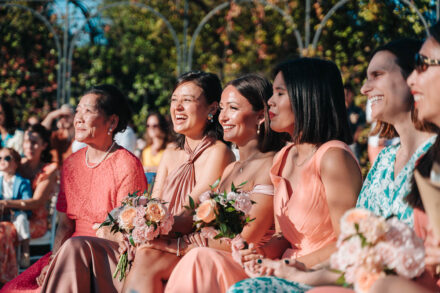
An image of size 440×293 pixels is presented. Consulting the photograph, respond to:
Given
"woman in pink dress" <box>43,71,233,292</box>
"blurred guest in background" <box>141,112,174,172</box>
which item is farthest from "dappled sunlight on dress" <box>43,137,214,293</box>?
"blurred guest in background" <box>141,112,174,172</box>

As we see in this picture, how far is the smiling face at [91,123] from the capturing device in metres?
4.45

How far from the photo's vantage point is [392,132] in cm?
321

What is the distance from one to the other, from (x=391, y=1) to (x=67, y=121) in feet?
19.3

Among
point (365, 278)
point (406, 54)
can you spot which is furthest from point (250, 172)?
point (365, 278)

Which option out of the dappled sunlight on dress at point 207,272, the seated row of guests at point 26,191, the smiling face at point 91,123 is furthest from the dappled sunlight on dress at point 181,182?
the seated row of guests at point 26,191

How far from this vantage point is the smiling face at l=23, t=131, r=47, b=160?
20.9ft

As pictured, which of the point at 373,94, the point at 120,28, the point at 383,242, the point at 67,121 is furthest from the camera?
the point at 120,28

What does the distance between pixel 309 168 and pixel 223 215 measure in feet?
1.74

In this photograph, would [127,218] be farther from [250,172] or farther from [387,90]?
[387,90]

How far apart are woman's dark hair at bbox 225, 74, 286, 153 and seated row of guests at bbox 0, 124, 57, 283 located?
314 centimetres

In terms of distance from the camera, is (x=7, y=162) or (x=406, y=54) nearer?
(x=406, y=54)

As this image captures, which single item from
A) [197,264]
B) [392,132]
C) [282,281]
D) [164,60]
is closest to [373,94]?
[392,132]

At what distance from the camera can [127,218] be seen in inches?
129

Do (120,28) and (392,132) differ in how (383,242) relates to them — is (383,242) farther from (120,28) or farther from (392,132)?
(120,28)
